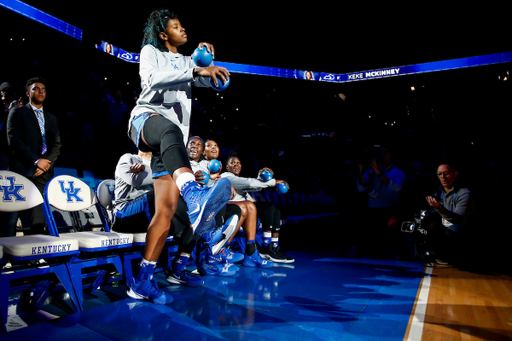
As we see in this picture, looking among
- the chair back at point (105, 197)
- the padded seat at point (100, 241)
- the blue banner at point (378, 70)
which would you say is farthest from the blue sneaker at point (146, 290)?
the blue banner at point (378, 70)

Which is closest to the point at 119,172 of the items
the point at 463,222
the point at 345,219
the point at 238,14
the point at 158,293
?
the point at 158,293

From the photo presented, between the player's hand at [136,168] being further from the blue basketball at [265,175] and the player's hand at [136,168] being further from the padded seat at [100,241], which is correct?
the blue basketball at [265,175]

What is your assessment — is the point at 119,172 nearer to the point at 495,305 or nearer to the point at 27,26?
the point at 495,305

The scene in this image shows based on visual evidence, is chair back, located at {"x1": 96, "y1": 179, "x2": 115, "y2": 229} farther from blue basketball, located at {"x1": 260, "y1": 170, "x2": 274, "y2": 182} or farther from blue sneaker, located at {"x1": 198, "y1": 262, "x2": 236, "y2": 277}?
blue basketball, located at {"x1": 260, "y1": 170, "x2": 274, "y2": 182}

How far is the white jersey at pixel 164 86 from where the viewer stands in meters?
1.51

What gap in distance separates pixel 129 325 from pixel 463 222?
11.7 feet

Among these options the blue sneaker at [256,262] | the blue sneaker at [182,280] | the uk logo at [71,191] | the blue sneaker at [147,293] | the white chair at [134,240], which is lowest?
the blue sneaker at [256,262]

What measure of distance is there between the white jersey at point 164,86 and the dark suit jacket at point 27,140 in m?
1.39

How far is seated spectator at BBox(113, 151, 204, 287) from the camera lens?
2.17m

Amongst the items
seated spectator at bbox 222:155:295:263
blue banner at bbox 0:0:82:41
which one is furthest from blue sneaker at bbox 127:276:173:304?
blue banner at bbox 0:0:82:41

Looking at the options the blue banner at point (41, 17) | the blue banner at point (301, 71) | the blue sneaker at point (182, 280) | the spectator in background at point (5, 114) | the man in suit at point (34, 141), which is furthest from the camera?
the blue banner at point (301, 71)

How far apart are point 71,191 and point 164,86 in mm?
1106

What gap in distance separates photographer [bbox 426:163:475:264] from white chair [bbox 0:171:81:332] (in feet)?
11.2

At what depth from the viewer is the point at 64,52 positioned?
809 cm
